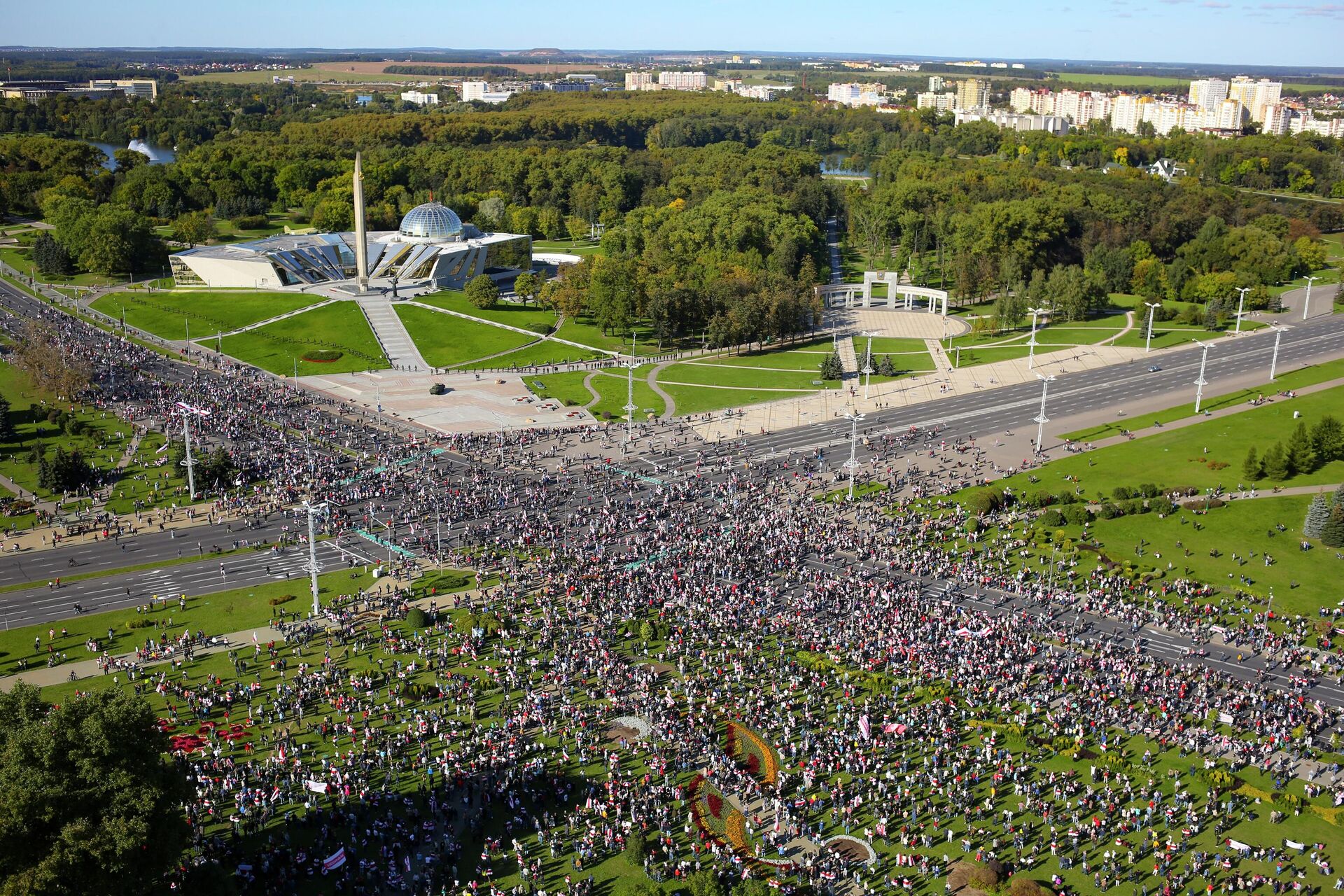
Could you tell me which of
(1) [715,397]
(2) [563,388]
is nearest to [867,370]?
(1) [715,397]

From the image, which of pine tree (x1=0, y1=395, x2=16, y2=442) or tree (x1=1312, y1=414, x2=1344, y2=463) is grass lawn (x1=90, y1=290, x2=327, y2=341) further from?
tree (x1=1312, y1=414, x2=1344, y2=463)

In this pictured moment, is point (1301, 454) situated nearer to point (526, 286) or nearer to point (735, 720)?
point (735, 720)

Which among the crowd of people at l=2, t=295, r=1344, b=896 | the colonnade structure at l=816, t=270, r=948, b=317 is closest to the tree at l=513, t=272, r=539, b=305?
the colonnade structure at l=816, t=270, r=948, b=317

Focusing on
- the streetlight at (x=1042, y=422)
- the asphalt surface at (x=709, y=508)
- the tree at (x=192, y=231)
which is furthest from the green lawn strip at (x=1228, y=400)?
the tree at (x=192, y=231)

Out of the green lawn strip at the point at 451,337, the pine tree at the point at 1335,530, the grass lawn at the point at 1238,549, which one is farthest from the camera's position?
the green lawn strip at the point at 451,337

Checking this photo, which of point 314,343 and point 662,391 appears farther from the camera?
point 314,343

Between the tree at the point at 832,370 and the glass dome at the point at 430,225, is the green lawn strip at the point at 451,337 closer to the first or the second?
the glass dome at the point at 430,225
